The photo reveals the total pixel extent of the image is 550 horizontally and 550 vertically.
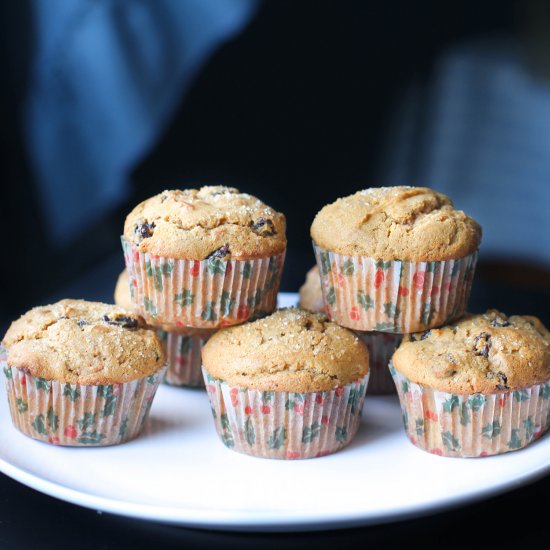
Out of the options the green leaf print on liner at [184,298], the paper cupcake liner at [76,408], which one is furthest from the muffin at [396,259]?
the paper cupcake liner at [76,408]

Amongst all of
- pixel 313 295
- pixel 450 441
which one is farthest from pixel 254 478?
pixel 313 295

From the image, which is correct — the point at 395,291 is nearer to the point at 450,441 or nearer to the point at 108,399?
the point at 450,441

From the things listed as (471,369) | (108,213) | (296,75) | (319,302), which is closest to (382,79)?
(296,75)

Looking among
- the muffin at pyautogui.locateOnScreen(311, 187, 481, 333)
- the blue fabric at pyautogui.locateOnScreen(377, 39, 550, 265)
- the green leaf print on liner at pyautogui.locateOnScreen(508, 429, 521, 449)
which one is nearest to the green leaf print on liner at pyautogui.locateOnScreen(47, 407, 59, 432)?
the muffin at pyautogui.locateOnScreen(311, 187, 481, 333)

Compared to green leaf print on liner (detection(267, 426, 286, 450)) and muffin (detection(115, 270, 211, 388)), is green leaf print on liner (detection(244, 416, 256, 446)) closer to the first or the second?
green leaf print on liner (detection(267, 426, 286, 450))

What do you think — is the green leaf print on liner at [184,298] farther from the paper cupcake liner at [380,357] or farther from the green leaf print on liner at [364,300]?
the paper cupcake liner at [380,357]

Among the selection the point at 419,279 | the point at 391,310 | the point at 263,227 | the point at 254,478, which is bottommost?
the point at 254,478

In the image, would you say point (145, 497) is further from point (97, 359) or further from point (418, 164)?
point (418, 164)
